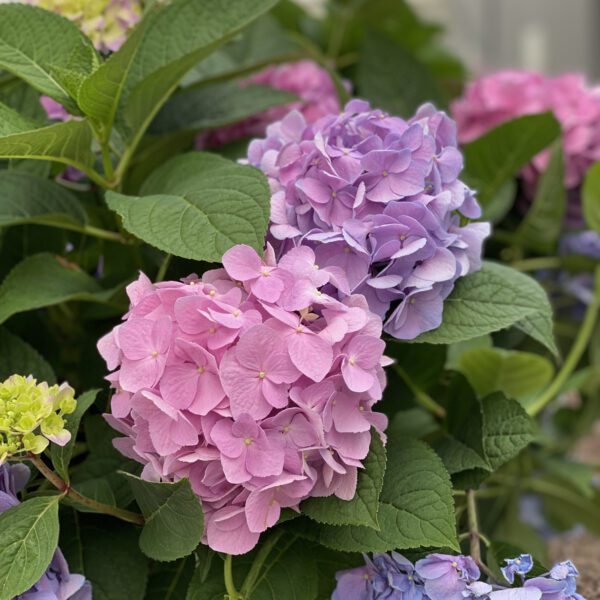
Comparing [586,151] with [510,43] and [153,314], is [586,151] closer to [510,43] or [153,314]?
[153,314]

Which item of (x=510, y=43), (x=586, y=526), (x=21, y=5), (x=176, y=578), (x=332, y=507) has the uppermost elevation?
(x=21, y=5)

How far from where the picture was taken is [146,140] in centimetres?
59

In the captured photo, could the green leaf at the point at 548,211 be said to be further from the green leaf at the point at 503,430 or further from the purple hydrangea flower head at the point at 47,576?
the purple hydrangea flower head at the point at 47,576

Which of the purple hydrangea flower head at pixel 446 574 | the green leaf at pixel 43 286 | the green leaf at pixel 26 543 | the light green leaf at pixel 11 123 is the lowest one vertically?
the green leaf at pixel 26 543

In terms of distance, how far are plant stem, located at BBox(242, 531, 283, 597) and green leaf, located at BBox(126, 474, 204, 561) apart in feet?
0.13

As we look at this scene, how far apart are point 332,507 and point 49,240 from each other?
27 cm

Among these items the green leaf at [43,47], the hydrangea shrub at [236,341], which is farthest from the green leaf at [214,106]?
the green leaf at [43,47]

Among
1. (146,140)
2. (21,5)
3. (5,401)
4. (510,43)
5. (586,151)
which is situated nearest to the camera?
(5,401)

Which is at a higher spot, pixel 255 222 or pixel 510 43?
pixel 255 222

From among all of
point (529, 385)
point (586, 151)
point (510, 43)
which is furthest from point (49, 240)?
point (510, 43)

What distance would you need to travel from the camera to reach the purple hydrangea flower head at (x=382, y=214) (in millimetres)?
409

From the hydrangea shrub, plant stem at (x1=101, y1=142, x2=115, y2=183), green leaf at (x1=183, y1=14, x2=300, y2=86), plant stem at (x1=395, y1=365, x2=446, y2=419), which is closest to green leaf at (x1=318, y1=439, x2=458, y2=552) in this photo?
the hydrangea shrub

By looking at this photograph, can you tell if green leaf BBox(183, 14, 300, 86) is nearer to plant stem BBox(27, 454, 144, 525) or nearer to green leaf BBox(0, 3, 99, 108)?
green leaf BBox(0, 3, 99, 108)

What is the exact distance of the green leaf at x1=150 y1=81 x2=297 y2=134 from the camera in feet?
1.91
